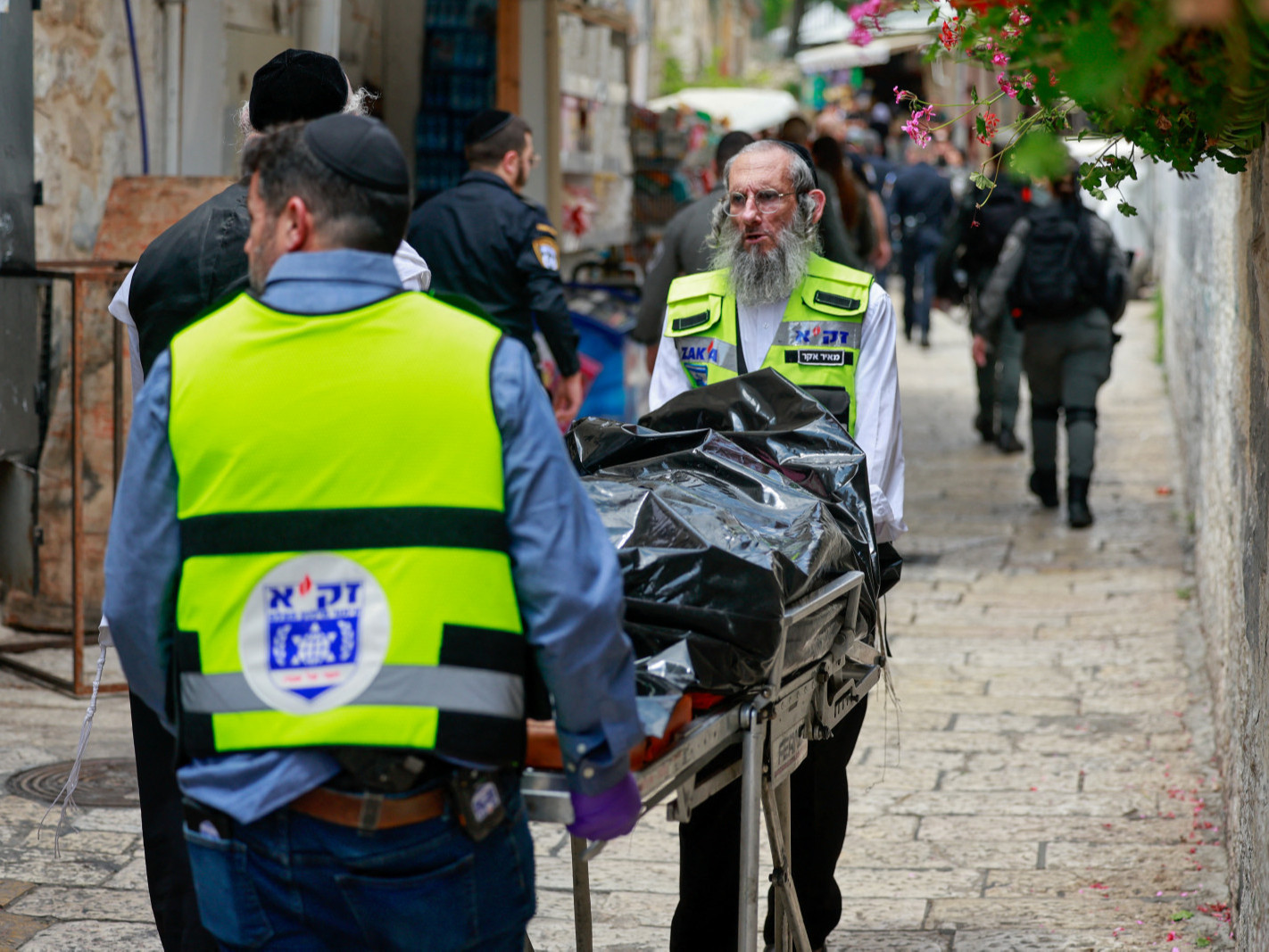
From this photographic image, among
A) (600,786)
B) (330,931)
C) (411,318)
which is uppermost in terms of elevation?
(411,318)

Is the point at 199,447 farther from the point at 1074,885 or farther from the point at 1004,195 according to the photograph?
the point at 1004,195

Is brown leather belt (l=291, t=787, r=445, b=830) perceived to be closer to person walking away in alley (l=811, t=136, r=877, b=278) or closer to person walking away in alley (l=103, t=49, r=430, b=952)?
person walking away in alley (l=103, t=49, r=430, b=952)

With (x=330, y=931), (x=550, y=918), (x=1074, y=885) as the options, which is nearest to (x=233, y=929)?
(x=330, y=931)

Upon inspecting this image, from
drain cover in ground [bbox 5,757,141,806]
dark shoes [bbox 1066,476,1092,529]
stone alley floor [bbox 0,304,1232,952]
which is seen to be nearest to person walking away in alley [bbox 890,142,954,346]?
dark shoes [bbox 1066,476,1092,529]

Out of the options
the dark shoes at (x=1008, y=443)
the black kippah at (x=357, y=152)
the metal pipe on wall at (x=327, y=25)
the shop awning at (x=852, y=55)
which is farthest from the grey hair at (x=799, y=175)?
the shop awning at (x=852, y=55)

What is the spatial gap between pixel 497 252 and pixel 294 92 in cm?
370

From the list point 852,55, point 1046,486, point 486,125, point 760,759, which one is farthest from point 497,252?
point 852,55

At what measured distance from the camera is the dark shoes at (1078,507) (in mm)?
9133

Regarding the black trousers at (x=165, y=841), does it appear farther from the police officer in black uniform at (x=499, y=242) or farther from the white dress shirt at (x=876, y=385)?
the police officer in black uniform at (x=499, y=242)

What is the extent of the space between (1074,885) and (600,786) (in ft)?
8.61

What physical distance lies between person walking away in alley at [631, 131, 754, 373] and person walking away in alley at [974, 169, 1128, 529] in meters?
2.29

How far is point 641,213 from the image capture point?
11.7 m

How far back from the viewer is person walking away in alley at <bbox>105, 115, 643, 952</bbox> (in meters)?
2.03

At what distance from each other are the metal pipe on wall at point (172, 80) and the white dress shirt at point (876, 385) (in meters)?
4.05
